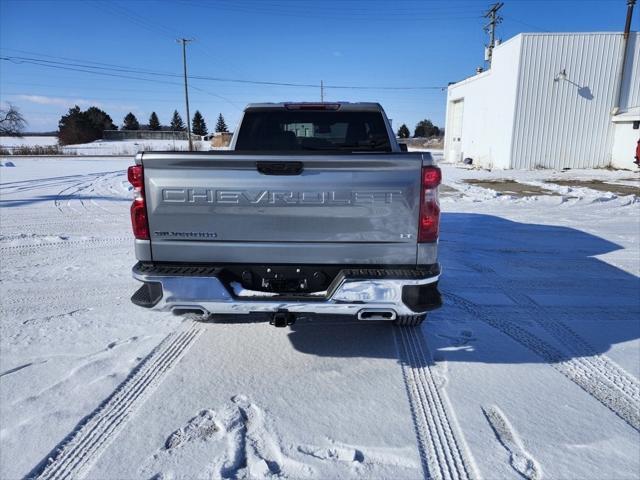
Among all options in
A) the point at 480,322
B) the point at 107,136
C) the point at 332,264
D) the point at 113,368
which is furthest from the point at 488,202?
the point at 107,136

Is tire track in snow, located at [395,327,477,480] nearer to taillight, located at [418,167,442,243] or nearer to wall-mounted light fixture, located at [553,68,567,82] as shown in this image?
taillight, located at [418,167,442,243]

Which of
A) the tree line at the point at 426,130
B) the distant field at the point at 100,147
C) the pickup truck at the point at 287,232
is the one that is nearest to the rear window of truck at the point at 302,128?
the pickup truck at the point at 287,232

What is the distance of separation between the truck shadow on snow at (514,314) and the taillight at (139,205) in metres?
1.53

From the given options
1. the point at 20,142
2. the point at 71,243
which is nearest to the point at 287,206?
the point at 71,243

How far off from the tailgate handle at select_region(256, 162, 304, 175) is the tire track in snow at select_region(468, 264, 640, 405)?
8.53ft

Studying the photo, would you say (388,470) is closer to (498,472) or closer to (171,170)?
(498,472)

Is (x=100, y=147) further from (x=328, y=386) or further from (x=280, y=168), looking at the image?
(x=328, y=386)

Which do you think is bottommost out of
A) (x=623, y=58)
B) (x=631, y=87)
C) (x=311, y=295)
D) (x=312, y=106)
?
(x=311, y=295)

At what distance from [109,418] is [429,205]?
2381 mm

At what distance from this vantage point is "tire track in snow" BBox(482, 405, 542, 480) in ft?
7.25

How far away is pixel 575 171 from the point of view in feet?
66.1

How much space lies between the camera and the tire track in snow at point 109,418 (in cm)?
223

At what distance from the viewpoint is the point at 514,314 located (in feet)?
13.5

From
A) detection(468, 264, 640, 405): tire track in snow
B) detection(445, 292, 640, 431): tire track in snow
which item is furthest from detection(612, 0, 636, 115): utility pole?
detection(445, 292, 640, 431): tire track in snow
